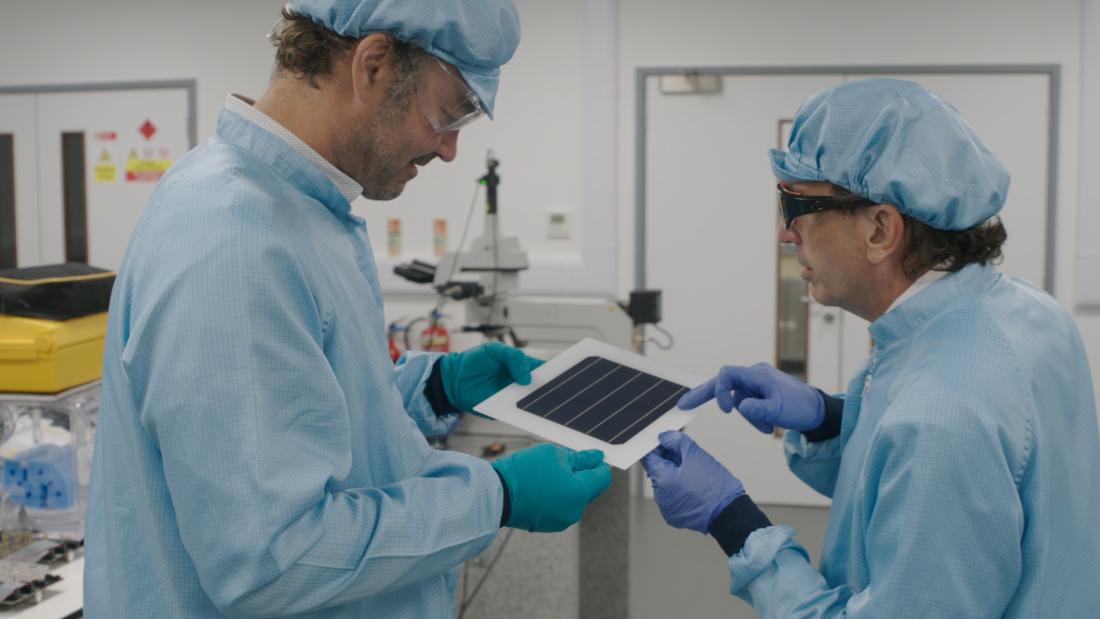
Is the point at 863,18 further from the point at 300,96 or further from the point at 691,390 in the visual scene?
the point at 300,96

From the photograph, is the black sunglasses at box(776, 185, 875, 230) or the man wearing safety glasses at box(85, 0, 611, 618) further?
the black sunglasses at box(776, 185, 875, 230)

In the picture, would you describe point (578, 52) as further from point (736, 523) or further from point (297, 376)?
point (297, 376)

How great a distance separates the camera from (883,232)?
1.16 meters

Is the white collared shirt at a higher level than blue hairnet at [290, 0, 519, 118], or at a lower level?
lower

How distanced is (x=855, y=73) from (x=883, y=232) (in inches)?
122

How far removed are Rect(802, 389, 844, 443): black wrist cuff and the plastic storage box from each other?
142cm

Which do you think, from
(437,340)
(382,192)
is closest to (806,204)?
(382,192)

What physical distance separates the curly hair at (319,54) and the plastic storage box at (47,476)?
1.13 metres

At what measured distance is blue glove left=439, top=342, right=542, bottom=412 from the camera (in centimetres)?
154

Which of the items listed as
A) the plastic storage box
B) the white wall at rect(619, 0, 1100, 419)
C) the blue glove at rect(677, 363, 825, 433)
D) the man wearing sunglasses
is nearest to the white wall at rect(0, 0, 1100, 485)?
the white wall at rect(619, 0, 1100, 419)

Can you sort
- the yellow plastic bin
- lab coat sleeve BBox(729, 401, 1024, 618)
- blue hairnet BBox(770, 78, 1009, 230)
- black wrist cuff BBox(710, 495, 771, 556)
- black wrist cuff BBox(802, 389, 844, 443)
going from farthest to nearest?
the yellow plastic bin
black wrist cuff BBox(802, 389, 844, 443)
black wrist cuff BBox(710, 495, 771, 556)
blue hairnet BBox(770, 78, 1009, 230)
lab coat sleeve BBox(729, 401, 1024, 618)

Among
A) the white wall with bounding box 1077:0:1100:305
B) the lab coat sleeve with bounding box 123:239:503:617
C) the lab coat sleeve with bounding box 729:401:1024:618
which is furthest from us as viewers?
the white wall with bounding box 1077:0:1100:305

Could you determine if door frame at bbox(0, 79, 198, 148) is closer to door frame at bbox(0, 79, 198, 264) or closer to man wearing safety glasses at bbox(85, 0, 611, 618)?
door frame at bbox(0, 79, 198, 264)

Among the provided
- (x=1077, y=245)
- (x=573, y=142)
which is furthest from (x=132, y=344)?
(x=1077, y=245)
